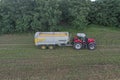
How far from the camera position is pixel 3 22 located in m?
19.8

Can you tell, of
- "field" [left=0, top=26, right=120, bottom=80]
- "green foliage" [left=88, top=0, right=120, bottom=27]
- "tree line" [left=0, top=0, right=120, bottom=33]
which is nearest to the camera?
"field" [left=0, top=26, right=120, bottom=80]

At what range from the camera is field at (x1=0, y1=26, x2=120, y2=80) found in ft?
31.2

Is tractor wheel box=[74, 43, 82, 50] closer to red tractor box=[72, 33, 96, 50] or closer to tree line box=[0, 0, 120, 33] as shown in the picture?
red tractor box=[72, 33, 96, 50]

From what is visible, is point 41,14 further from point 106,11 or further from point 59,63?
point 59,63

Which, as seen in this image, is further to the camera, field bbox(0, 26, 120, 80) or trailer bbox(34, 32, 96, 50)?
trailer bbox(34, 32, 96, 50)

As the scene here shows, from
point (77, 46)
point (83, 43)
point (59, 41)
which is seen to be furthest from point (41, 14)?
point (83, 43)

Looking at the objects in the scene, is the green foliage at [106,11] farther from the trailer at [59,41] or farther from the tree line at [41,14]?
the trailer at [59,41]

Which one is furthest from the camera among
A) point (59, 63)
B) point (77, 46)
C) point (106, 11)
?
point (106, 11)

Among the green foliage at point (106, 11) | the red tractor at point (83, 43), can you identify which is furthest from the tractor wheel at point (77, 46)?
the green foliage at point (106, 11)

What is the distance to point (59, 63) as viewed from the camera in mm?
11555

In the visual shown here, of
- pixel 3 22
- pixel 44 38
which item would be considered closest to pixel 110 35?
pixel 44 38

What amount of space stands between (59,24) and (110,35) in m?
6.49

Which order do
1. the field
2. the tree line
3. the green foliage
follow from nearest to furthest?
the field
the tree line
the green foliage

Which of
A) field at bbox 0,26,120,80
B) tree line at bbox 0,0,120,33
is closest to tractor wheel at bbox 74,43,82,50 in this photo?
field at bbox 0,26,120,80
